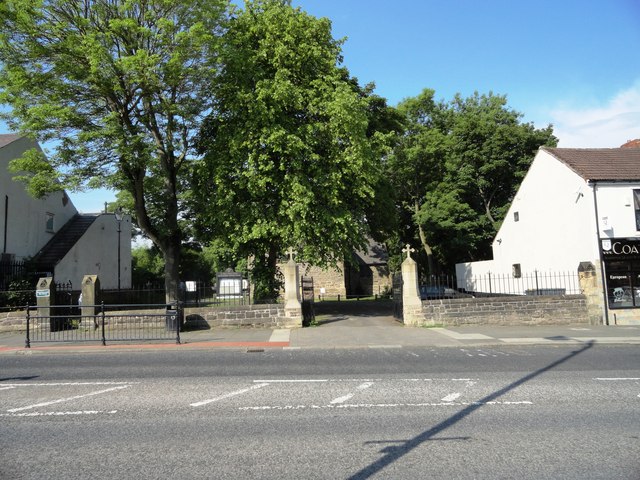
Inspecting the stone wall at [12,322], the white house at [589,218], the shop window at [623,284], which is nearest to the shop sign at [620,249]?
the white house at [589,218]

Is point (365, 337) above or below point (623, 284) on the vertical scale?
below

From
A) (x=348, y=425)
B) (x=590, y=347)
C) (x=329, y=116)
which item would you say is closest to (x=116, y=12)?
(x=329, y=116)

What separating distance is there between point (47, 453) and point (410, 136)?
34.2m

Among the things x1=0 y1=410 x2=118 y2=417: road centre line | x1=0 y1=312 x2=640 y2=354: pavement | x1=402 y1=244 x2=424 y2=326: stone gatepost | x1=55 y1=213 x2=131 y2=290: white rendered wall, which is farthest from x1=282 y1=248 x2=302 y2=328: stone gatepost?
x1=55 y1=213 x2=131 y2=290: white rendered wall

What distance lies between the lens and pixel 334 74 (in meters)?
19.8

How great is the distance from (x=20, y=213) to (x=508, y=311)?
933 inches

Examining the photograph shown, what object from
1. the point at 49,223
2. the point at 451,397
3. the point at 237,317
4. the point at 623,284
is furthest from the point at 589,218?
the point at 49,223

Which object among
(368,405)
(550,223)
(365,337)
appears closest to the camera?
(368,405)

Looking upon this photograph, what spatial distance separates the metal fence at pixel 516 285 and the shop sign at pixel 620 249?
1.52 meters

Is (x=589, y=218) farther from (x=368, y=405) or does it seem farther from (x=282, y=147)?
(x=368, y=405)

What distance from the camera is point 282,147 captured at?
704 inches

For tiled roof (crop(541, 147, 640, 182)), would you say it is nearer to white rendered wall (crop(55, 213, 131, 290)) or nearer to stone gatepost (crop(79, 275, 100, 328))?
stone gatepost (crop(79, 275, 100, 328))

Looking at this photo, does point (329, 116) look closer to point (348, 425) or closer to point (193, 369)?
point (193, 369)

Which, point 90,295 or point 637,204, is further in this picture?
point 637,204
